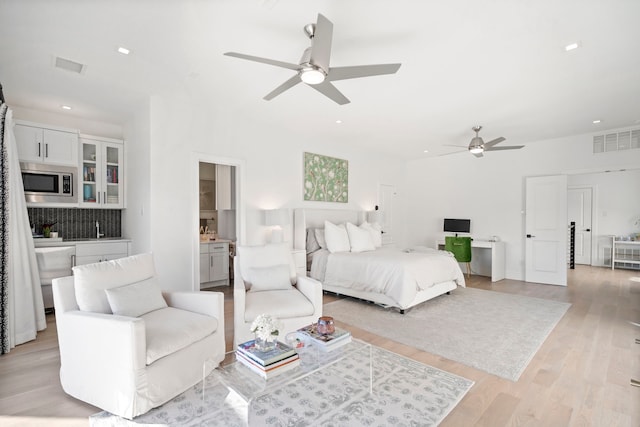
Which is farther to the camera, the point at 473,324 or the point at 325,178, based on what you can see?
the point at 325,178

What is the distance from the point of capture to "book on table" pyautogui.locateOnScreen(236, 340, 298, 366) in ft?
5.97

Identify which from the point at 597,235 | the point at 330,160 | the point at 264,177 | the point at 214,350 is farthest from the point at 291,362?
the point at 597,235

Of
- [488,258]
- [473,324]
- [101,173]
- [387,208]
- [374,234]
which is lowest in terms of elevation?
[473,324]

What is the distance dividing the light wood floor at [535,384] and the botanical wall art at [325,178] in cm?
295

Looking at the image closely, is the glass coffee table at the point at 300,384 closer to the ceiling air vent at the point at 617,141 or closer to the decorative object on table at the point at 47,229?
the decorative object on table at the point at 47,229

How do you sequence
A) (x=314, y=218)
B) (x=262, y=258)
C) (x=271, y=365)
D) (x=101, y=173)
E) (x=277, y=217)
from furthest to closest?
(x=314, y=218) < (x=277, y=217) < (x=101, y=173) < (x=262, y=258) < (x=271, y=365)

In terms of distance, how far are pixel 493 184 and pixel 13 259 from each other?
7638 mm

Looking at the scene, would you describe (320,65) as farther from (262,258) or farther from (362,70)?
(262,258)

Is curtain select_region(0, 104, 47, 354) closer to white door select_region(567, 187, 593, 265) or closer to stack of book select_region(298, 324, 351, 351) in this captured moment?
stack of book select_region(298, 324, 351, 351)

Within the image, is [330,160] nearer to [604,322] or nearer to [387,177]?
[387,177]

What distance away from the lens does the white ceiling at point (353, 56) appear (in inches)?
89.7

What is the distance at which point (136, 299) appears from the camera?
2.34 m

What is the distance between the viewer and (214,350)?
7.82 feet

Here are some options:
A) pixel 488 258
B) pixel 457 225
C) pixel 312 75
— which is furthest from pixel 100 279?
pixel 488 258
